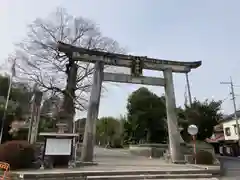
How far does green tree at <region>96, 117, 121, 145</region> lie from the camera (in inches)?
1737

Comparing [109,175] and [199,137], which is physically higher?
[199,137]

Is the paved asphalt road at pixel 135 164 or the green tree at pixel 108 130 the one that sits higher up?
the green tree at pixel 108 130

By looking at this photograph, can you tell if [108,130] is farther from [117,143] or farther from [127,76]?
Result: [127,76]

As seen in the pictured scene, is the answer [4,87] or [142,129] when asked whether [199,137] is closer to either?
[142,129]

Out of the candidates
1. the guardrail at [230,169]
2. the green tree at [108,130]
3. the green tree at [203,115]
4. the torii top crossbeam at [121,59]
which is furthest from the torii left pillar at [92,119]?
the green tree at [108,130]

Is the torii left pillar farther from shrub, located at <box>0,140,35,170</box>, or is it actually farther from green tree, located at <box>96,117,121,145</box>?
green tree, located at <box>96,117,121,145</box>

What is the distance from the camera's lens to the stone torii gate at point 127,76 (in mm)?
14180

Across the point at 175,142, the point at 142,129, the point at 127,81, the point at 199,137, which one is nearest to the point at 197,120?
the point at 199,137

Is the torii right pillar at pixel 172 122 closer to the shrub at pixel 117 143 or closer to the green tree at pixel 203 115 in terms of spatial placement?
the green tree at pixel 203 115

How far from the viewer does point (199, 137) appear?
94.5ft

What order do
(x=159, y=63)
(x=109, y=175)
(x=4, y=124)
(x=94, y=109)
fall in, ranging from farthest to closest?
(x=4, y=124)
(x=159, y=63)
(x=94, y=109)
(x=109, y=175)

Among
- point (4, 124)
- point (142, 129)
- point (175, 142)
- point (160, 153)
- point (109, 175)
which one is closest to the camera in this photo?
point (109, 175)

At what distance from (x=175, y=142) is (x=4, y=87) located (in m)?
19.7

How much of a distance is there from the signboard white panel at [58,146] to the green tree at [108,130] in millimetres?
31263
